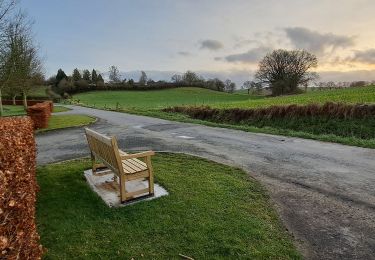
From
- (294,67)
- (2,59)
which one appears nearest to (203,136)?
(2,59)

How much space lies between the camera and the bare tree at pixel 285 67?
65.6 m

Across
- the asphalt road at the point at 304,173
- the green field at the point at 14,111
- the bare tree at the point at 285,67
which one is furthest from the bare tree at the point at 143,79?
the asphalt road at the point at 304,173

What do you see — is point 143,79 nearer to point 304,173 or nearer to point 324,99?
point 324,99

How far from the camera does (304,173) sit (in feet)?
23.7

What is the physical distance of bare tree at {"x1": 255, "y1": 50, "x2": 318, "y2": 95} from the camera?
65.6 metres

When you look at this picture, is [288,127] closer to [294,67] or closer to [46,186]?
[46,186]

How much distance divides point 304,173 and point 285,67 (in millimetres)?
63053

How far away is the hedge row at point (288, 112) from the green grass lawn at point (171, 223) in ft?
32.0

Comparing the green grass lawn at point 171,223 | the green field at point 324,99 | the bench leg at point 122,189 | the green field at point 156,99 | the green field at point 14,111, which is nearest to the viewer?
the green grass lawn at point 171,223

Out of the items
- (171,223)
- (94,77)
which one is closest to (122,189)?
(171,223)

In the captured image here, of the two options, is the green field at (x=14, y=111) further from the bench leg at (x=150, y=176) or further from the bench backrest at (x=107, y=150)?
the bench leg at (x=150, y=176)

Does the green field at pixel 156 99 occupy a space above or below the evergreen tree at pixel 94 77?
below

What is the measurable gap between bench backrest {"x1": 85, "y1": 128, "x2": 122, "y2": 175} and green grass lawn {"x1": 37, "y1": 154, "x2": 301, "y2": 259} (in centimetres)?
61

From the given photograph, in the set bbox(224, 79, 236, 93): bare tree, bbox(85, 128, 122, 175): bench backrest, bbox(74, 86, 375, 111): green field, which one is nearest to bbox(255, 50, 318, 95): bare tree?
bbox(74, 86, 375, 111): green field
